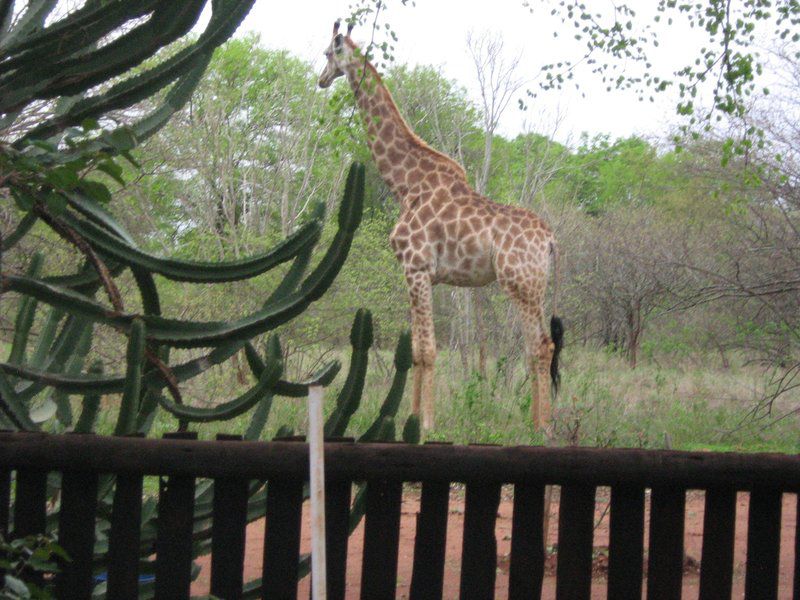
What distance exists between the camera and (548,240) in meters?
9.23

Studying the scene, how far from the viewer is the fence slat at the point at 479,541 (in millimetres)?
2986

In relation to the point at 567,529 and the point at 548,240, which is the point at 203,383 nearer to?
the point at 548,240

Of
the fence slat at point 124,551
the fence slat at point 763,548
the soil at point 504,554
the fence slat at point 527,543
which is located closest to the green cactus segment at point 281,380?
the fence slat at point 124,551

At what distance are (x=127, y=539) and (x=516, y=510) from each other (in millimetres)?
1049

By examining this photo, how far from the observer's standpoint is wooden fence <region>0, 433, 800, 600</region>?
2.83 metres

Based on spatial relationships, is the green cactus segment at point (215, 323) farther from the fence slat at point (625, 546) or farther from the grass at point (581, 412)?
the grass at point (581, 412)

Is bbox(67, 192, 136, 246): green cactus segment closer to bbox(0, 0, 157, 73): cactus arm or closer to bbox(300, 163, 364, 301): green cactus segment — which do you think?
bbox(0, 0, 157, 73): cactus arm

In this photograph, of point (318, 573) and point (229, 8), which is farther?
point (229, 8)

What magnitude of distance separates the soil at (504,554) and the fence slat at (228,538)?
1926mm

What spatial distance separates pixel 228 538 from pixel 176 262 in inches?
32.6

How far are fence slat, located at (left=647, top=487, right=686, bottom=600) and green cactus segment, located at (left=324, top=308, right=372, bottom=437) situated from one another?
2.99ft

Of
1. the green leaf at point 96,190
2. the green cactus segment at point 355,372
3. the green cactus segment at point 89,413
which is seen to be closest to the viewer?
the green leaf at point 96,190

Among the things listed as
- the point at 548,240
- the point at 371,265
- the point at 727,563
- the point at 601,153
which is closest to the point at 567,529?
the point at 727,563

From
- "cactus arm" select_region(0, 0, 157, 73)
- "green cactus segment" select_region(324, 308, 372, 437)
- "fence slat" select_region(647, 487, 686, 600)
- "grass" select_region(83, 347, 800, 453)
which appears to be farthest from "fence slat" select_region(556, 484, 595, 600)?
"grass" select_region(83, 347, 800, 453)
